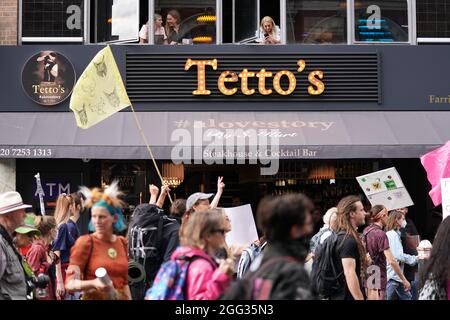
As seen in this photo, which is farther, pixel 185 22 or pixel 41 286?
pixel 185 22

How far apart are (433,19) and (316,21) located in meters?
2.25

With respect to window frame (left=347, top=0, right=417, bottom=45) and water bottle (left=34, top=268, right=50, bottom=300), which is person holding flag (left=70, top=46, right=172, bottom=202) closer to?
water bottle (left=34, top=268, right=50, bottom=300)

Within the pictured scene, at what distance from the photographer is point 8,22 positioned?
16266 millimetres

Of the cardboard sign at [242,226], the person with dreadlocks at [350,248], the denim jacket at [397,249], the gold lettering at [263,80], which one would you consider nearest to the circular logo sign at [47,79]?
the gold lettering at [263,80]

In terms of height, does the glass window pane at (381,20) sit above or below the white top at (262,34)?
above

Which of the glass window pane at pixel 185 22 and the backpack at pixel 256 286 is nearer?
the backpack at pixel 256 286

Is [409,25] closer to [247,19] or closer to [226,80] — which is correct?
[247,19]

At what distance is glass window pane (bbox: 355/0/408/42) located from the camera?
16.8 meters

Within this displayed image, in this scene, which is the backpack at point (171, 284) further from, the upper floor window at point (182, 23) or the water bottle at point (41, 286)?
the upper floor window at point (182, 23)

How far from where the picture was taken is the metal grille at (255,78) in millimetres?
16234

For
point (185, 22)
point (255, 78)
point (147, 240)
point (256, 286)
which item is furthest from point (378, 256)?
point (185, 22)

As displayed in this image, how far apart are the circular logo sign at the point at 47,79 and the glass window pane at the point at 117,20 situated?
103 cm
